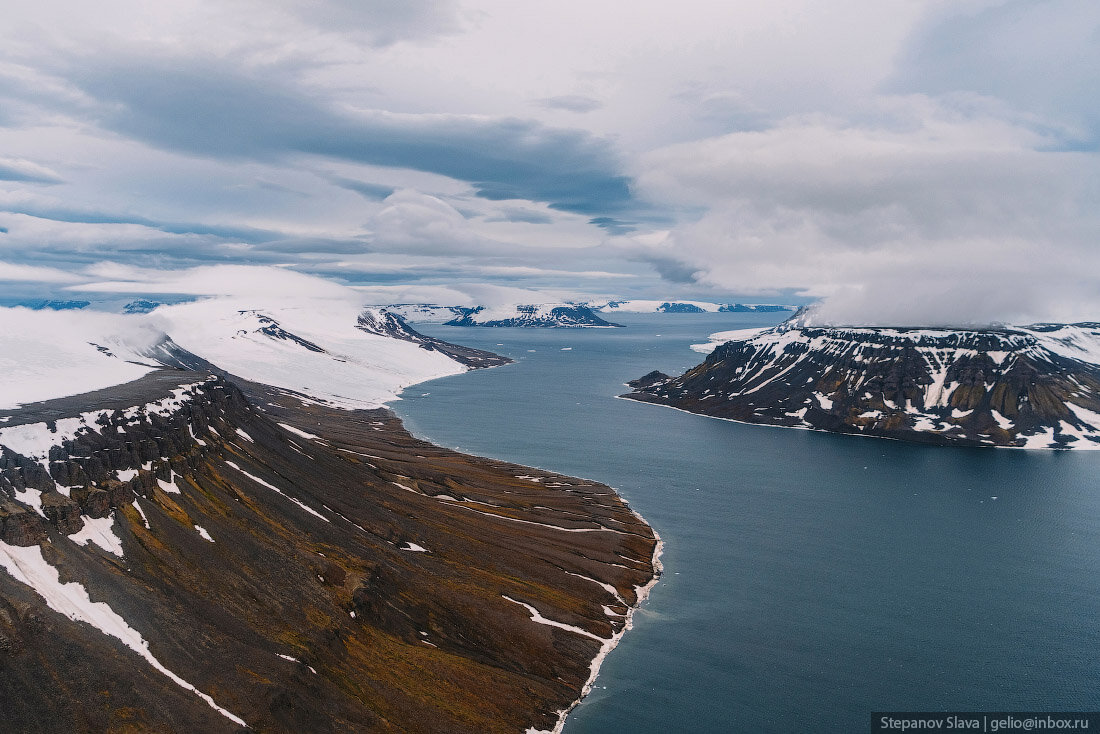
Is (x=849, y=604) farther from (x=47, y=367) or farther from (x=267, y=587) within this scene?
(x=47, y=367)

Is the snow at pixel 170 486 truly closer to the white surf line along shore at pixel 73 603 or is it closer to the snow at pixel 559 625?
the white surf line along shore at pixel 73 603

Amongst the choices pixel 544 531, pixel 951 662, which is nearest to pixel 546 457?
pixel 544 531

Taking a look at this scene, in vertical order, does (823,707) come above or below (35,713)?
below

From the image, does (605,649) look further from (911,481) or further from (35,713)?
(911,481)

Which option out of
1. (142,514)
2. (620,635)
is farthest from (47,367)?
(620,635)

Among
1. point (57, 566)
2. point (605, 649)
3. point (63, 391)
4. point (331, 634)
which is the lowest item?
point (605, 649)

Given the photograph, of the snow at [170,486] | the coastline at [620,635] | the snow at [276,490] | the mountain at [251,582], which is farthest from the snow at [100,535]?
the coastline at [620,635]
